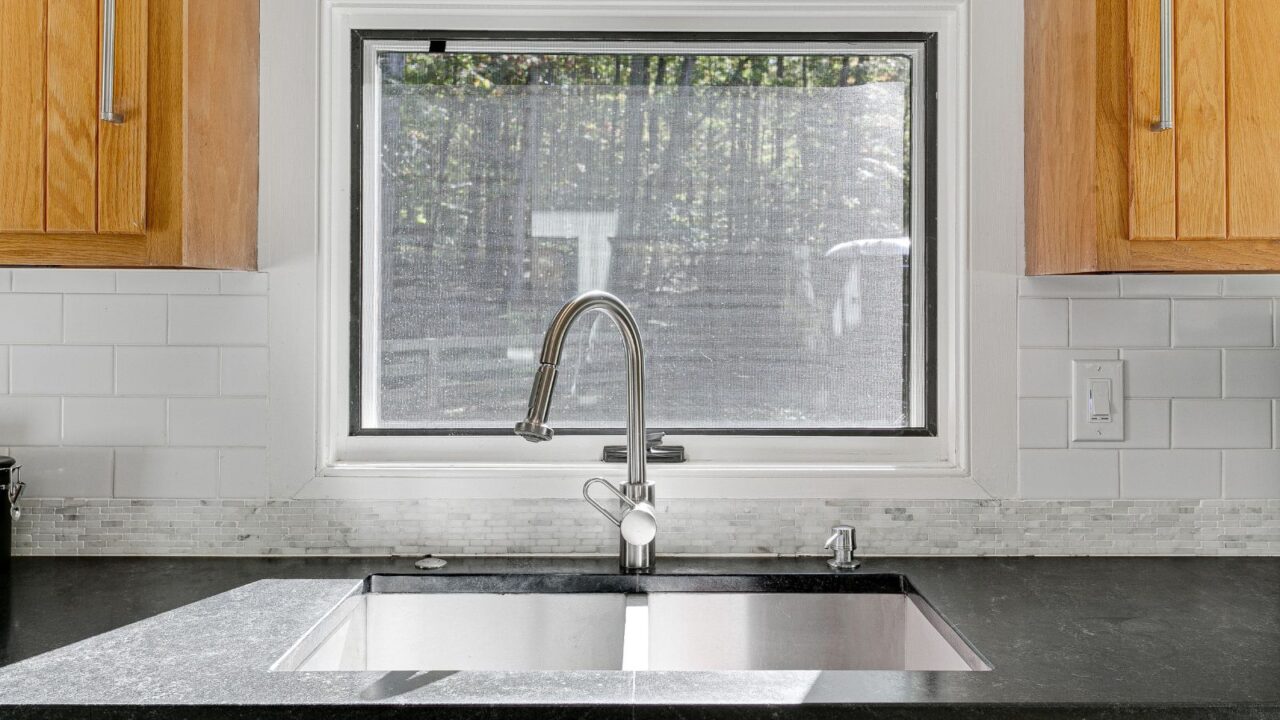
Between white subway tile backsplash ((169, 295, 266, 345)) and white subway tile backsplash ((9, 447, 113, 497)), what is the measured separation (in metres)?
0.24

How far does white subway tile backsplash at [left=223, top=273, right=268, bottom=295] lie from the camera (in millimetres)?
1488

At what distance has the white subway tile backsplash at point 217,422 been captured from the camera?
1485 mm

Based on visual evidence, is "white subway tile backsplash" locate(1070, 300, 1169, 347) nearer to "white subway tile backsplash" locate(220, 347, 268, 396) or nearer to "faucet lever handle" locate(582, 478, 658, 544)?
"faucet lever handle" locate(582, 478, 658, 544)

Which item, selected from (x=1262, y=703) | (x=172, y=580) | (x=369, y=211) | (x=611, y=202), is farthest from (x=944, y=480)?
(x=172, y=580)

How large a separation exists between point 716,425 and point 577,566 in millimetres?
365

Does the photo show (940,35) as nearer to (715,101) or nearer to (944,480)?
(715,101)

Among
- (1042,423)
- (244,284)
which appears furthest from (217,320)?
(1042,423)

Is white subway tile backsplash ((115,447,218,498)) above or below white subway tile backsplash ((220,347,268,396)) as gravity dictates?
below

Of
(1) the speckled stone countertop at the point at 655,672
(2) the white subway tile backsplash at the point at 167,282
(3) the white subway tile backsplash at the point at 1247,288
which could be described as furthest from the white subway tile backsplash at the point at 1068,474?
(2) the white subway tile backsplash at the point at 167,282

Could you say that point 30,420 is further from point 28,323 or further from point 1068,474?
point 1068,474

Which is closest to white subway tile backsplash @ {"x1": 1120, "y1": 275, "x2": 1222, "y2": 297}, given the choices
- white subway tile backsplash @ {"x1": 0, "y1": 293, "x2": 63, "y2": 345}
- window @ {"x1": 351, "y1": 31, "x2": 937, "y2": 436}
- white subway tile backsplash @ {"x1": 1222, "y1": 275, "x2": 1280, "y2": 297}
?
white subway tile backsplash @ {"x1": 1222, "y1": 275, "x2": 1280, "y2": 297}

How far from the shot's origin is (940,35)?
1548mm

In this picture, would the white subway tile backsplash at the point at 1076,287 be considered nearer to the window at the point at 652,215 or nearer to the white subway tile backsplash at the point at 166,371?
the window at the point at 652,215

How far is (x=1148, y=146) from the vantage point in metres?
1.21
